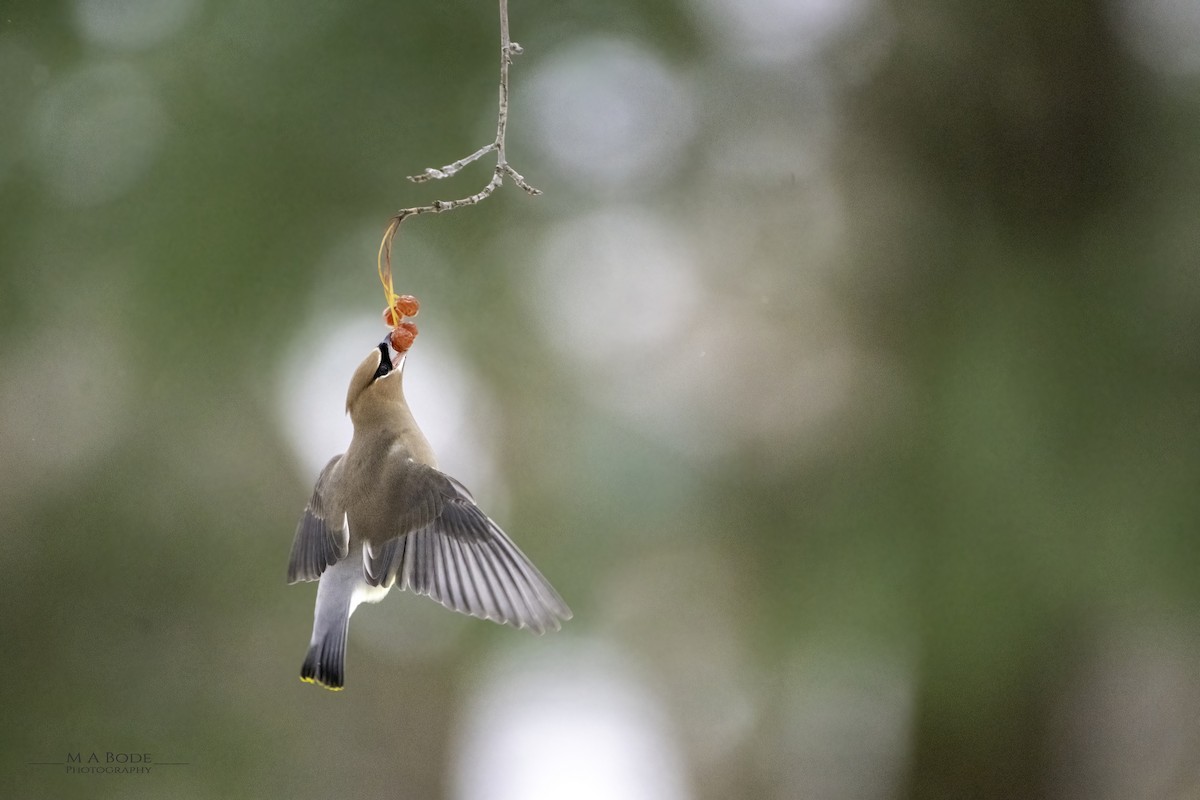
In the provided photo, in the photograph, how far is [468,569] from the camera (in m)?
1.22

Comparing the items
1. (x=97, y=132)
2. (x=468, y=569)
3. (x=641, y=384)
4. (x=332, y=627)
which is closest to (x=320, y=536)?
(x=332, y=627)

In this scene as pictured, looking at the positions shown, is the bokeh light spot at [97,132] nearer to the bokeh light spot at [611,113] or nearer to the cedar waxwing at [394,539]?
the bokeh light spot at [611,113]

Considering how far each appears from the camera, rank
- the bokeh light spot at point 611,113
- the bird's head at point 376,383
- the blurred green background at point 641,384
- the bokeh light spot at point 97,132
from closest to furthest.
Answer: the bird's head at point 376,383
the bokeh light spot at point 97,132
the blurred green background at point 641,384
the bokeh light spot at point 611,113

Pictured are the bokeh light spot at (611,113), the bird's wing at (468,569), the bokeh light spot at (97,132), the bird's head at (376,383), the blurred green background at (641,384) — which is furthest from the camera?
the bokeh light spot at (611,113)

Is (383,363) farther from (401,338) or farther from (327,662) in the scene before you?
(327,662)

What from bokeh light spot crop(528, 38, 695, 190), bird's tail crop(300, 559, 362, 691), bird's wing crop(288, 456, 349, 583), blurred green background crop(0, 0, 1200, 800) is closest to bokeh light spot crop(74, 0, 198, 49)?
blurred green background crop(0, 0, 1200, 800)

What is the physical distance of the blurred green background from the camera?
2.38 m

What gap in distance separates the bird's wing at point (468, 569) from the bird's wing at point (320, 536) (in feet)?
0.20

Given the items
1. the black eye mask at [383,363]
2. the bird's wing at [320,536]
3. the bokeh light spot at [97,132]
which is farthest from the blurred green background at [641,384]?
the black eye mask at [383,363]

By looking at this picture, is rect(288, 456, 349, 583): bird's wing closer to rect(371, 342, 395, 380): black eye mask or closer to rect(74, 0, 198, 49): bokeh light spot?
rect(371, 342, 395, 380): black eye mask

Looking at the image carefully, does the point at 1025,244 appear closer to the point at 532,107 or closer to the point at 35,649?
the point at 532,107

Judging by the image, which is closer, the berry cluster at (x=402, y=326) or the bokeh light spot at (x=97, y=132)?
the berry cluster at (x=402, y=326)

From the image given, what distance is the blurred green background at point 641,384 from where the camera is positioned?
238cm

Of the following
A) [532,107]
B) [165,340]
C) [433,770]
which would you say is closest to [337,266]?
[165,340]
